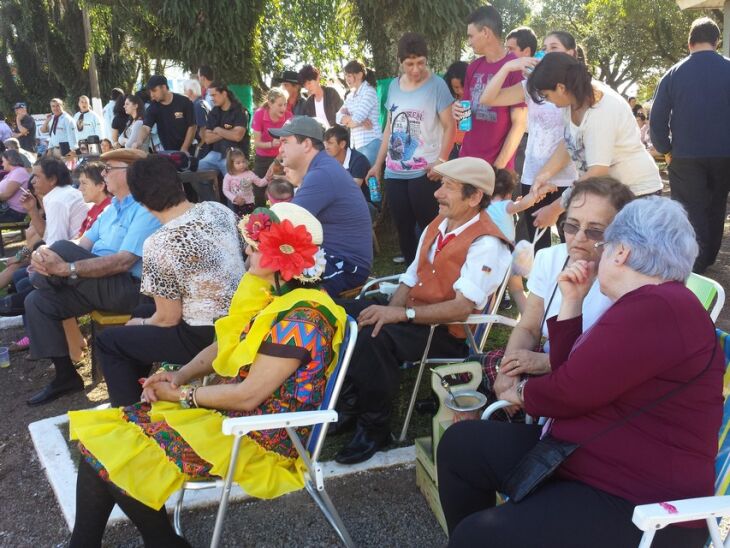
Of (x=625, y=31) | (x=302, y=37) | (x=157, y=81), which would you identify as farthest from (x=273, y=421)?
(x=625, y=31)

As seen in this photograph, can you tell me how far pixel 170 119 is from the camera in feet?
27.6

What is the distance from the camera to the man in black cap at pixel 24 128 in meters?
15.3

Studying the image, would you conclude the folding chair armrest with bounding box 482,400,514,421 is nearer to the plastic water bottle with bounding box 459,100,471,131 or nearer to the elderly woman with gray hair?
the elderly woman with gray hair

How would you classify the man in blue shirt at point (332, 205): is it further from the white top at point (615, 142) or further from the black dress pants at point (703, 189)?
the black dress pants at point (703, 189)

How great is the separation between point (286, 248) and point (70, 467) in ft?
6.15

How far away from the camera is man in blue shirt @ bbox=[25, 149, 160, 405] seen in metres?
3.94

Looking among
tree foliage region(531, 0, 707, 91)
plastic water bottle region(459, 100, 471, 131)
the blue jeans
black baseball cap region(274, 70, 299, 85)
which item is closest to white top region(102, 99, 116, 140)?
black baseball cap region(274, 70, 299, 85)

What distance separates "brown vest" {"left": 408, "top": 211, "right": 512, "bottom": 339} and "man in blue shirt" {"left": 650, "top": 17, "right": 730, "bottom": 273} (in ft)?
9.33

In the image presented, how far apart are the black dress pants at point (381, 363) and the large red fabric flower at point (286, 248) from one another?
0.76m

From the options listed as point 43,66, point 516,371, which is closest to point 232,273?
point 516,371

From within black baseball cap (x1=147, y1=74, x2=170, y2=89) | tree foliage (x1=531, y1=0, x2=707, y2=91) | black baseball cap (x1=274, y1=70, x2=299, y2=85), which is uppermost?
tree foliage (x1=531, y1=0, x2=707, y2=91)

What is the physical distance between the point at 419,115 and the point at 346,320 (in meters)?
2.99

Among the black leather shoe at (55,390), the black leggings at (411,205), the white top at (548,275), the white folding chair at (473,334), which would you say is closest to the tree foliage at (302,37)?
the black leggings at (411,205)

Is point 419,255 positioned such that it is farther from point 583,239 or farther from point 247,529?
point 247,529
